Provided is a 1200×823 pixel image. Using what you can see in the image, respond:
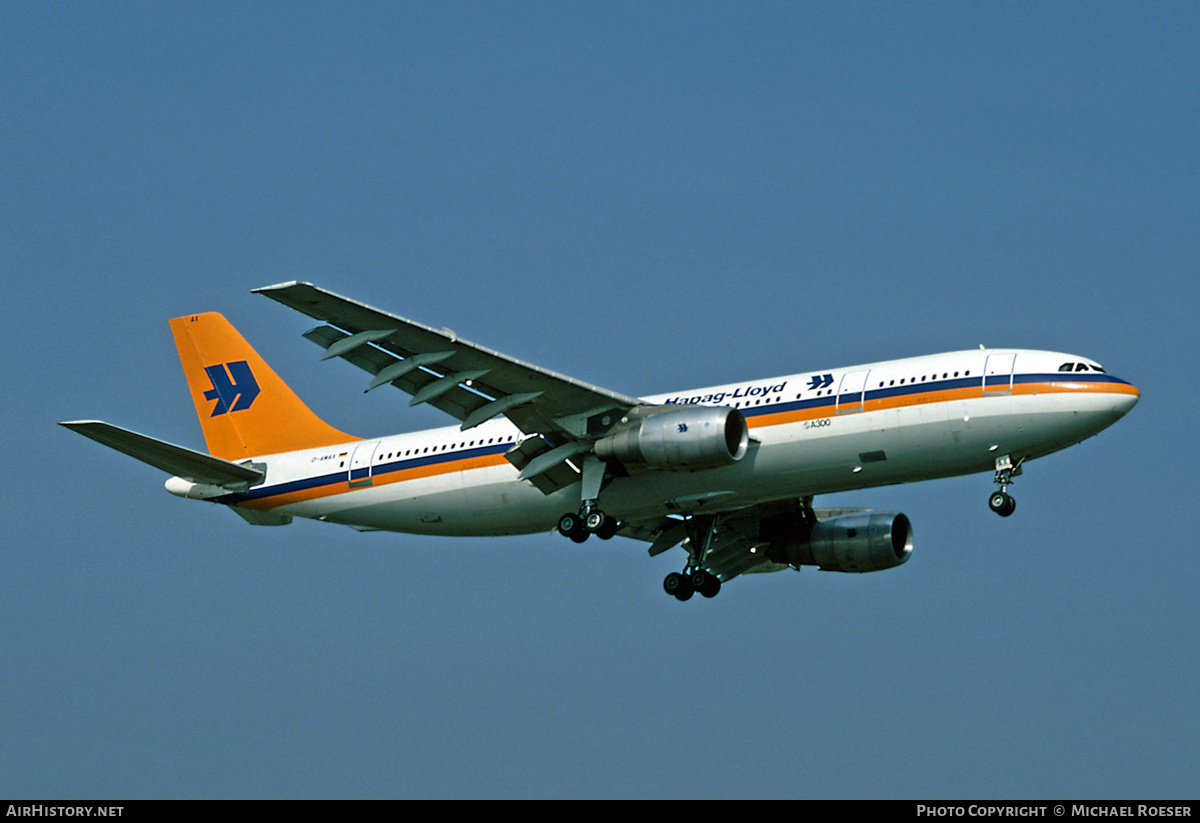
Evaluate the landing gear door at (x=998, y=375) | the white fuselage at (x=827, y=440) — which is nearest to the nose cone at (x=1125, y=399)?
the white fuselage at (x=827, y=440)

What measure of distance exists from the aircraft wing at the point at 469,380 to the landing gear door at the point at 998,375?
9.46 metres

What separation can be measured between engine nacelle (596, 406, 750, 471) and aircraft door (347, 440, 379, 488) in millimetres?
8776

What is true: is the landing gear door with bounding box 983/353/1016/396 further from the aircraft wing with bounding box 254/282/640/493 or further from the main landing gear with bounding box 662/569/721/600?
the main landing gear with bounding box 662/569/721/600

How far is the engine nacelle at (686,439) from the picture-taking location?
40312 millimetres

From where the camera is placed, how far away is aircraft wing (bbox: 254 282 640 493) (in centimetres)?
4012

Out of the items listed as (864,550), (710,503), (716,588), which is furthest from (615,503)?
(864,550)

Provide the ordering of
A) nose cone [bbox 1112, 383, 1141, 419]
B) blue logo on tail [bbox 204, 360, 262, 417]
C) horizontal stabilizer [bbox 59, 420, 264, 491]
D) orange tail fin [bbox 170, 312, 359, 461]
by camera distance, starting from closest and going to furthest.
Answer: nose cone [bbox 1112, 383, 1141, 419] → horizontal stabilizer [bbox 59, 420, 264, 491] → orange tail fin [bbox 170, 312, 359, 461] → blue logo on tail [bbox 204, 360, 262, 417]

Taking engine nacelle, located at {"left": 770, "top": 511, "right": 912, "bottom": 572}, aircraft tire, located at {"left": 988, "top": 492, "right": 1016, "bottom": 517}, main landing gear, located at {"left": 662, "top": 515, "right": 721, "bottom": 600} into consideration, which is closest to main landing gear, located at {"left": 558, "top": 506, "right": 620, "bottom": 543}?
main landing gear, located at {"left": 662, "top": 515, "right": 721, "bottom": 600}

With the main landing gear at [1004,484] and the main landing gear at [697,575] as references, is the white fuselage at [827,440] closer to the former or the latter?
the main landing gear at [1004,484]

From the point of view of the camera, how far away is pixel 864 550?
159 ft

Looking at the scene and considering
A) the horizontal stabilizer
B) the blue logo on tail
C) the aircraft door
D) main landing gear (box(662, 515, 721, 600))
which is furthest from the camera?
the blue logo on tail
